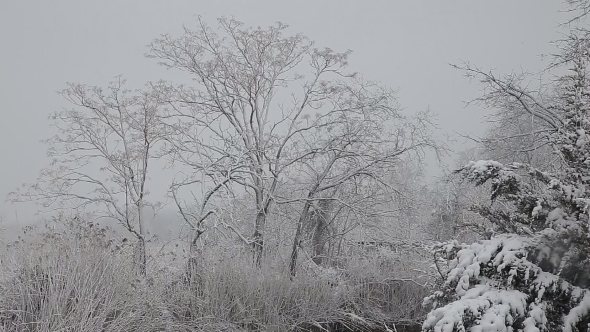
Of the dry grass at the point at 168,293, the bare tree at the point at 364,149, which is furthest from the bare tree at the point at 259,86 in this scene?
the dry grass at the point at 168,293

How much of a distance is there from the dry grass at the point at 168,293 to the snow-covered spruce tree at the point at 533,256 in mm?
2918

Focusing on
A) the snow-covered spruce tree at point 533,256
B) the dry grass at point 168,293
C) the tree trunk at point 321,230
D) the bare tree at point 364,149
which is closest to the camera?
the snow-covered spruce tree at point 533,256

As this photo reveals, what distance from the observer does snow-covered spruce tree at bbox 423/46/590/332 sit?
3.27m

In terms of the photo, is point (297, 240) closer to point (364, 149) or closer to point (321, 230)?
point (321, 230)

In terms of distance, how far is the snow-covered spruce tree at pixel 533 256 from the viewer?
3266 mm

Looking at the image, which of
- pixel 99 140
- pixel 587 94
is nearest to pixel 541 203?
pixel 587 94

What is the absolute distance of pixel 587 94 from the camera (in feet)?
13.0

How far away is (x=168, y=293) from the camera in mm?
5727

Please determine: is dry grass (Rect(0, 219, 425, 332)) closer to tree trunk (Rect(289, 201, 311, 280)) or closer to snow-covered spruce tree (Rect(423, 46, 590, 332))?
tree trunk (Rect(289, 201, 311, 280))

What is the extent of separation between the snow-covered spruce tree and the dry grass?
2.92 m

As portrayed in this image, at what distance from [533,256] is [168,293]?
14.1 feet

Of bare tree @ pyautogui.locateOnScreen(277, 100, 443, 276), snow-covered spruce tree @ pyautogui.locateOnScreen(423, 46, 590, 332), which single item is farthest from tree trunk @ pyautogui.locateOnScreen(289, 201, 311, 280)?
snow-covered spruce tree @ pyautogui.locateOnScreen(423, 46, 590, 332)

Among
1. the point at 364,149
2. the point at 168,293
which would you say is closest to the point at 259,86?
the point at 364,149

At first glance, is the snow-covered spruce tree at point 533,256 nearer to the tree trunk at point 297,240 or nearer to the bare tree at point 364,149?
the tree trunk at point 297,240
